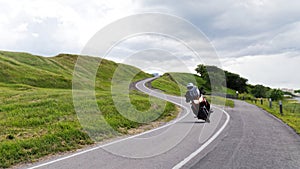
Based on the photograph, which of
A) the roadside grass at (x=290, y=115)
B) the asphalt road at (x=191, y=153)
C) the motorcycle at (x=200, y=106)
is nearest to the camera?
the asphalt road at (x=191, y=153)

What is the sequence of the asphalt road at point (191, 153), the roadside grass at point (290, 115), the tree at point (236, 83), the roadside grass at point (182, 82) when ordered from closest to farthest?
the asphalt road at point (191, 153) → the roadside grass at point (182, 82) → the roadside grass at point (290, 115) → the tree at point (236, 83)

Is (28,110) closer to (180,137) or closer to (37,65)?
(180,137)

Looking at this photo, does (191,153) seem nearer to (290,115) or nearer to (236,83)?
(290,115)

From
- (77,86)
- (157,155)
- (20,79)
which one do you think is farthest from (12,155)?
(20,79)

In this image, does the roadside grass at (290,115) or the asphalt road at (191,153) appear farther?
the roadside grass at (290,115)

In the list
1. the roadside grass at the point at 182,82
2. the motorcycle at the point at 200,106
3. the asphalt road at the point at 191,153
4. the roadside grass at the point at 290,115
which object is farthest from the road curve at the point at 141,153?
the roadside grass at the point at 290,115

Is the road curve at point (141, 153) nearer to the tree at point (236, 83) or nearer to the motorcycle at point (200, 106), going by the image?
the motorcycle at point (200, 106)

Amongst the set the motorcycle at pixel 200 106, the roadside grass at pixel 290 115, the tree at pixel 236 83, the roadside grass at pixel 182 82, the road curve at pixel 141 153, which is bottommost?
the road curve at pixel 141 153

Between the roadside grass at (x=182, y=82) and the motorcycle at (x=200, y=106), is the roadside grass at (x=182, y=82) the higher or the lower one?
the higher one

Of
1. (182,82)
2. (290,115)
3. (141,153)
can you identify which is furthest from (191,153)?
(290,115)

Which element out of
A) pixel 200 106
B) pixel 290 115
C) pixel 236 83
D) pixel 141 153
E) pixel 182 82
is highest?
pixel 236 83

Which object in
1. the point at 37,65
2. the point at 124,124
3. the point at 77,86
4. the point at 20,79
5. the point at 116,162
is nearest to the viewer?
the point at 116,162

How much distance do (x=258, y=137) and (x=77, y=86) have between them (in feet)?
108

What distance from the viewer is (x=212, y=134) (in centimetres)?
A: 1095
